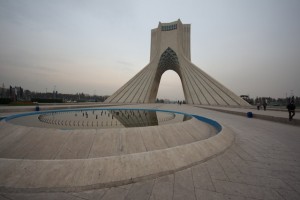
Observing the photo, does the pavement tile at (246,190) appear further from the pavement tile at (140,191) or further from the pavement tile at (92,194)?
the pavement tile at (92,194)

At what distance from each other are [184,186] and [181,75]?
112 feet

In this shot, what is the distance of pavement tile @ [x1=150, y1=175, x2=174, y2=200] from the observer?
215 centimetres

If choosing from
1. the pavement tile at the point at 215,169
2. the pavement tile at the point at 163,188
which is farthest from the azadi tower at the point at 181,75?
the pavement tile at the point at 163,188

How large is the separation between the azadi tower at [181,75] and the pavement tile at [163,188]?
901 inches

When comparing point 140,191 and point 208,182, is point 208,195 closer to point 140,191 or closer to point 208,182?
point 208,182

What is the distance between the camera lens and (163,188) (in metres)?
2.34

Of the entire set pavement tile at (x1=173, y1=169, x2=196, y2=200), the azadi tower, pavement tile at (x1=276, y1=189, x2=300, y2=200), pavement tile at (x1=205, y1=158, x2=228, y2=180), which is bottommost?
pavement tile at (x1=173, y1=169, x2=196, y2=200)

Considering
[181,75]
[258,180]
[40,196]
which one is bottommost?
[40,196]

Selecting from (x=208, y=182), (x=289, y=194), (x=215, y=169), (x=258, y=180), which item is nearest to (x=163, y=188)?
(x=208, y=182)

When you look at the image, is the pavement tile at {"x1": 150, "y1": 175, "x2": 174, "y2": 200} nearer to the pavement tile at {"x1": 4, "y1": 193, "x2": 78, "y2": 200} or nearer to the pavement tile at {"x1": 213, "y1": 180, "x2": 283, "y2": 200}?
the pavement tile at {"x1": 213, "y1": 180, "x2": 283, "y2": 200}

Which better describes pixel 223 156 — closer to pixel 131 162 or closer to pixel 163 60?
pixel 131 162

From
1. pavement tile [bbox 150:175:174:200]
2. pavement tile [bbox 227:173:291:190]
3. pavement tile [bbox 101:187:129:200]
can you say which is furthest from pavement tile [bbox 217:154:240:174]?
pavement tile [bbox 101:187:129:200]

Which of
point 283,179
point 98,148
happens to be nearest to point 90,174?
point 98,148

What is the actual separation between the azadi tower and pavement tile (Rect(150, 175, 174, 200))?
901 inches
